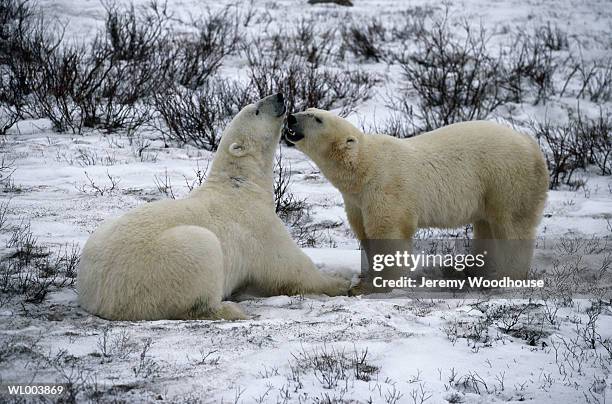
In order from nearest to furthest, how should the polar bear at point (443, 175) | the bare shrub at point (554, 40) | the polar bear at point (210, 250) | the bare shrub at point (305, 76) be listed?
the polar bear at point (210, 250) < the polar bear at point (443, 175) < the bare shrub at point (305, 76) < the bare shrub at point (554, 40)

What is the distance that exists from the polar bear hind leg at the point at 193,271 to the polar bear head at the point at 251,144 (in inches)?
27.3

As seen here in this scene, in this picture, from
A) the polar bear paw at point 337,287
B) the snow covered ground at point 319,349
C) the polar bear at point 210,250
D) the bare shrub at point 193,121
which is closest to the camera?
the snow covered ground at point 319,349

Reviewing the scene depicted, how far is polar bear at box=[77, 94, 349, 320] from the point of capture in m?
3.06

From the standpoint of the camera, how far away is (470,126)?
4.21 metres

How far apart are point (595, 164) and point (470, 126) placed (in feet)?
10.5

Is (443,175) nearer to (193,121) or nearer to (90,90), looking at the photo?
(193,121)

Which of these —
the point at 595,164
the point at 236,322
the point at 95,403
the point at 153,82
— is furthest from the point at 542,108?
the point at 95,403

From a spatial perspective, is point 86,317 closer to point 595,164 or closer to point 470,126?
point 470,126

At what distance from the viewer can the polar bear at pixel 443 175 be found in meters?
3.96

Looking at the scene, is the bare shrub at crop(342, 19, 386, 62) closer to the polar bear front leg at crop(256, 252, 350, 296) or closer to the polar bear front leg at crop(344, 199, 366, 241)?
the polar bear front leg at crop(344, 199, 366, 241)

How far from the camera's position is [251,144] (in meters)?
3.91

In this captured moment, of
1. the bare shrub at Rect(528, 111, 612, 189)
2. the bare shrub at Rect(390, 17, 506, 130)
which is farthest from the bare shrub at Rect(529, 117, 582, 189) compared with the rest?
the bare shrub at Rect(390, 17, 506, 130)

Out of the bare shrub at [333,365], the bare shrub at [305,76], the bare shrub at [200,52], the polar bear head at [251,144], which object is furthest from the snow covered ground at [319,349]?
the bare shrub at [200,52]

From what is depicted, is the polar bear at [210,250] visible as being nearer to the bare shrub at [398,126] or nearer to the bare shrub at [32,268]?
the bare shrub at [32,268]
